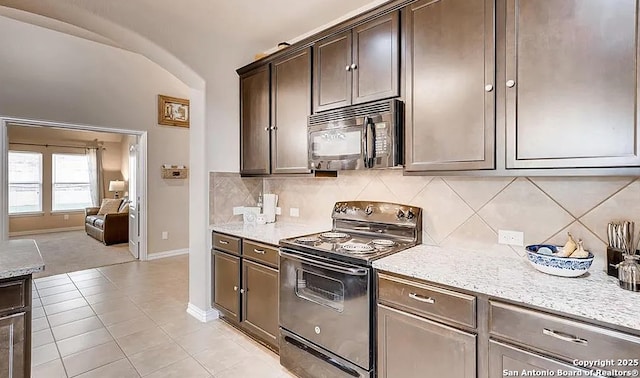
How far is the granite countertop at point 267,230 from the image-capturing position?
2528 mm

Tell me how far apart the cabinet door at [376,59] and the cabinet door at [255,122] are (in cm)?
106

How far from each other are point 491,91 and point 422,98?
1.24 ft

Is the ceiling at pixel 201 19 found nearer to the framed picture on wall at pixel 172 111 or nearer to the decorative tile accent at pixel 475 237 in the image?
the decorative tile accent at pixel 475 237

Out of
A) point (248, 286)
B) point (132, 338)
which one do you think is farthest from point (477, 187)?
point (132, 338)

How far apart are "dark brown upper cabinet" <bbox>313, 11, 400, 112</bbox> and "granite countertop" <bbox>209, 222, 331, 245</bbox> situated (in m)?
1.05

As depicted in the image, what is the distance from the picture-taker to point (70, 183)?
8.55 metres

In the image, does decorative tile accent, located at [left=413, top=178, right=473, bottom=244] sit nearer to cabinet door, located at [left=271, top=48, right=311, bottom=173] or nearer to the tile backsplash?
the tile backsplash

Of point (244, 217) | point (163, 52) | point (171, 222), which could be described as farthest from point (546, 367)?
point (171, 222)

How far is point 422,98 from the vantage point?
1.88 metres

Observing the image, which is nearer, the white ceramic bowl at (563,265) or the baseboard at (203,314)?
the white ceramic bowl at (563,265)

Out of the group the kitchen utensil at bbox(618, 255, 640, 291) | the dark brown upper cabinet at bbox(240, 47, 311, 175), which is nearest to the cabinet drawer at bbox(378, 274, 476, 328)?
the kitchen utensil at bbox(618, 255, 640, 291)

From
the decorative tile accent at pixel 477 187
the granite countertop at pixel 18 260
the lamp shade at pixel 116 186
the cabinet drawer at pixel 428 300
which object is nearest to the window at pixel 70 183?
the lamp shade at pixel 116 186

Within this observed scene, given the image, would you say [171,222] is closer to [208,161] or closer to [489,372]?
[208,161]

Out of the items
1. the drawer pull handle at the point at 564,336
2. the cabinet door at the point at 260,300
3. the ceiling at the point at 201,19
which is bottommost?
the cabinet door at the point at 260,300
